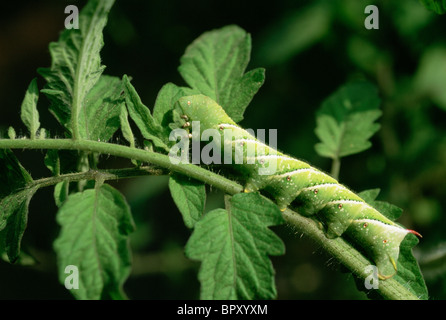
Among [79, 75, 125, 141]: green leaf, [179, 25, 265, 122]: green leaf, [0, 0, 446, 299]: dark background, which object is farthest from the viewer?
[0, 0, 446, 299]: dark background

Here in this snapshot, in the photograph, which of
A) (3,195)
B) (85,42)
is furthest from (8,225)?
(85,42)

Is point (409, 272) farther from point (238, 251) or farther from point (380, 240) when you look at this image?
point (238, 251)

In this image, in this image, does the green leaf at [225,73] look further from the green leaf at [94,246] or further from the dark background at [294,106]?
the dark background at [294,106]

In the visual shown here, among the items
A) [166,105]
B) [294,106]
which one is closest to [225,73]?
[166,105]

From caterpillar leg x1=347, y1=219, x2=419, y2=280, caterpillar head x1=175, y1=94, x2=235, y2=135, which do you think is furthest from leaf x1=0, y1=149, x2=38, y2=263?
caterpillar leg x1=347, y1=219, x2=419, y2=280

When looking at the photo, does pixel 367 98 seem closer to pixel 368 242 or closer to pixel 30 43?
pixel 368 242

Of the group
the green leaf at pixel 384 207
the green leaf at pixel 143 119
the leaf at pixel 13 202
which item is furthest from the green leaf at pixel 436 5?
the leaf at pixel 13 202

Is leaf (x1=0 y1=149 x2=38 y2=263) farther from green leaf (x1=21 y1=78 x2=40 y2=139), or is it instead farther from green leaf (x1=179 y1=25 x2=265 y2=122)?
green leaf (x1=179 y1=25 x2=265 y2=122)

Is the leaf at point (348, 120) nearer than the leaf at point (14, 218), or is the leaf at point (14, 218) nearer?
the leaf at point (14, 218)
